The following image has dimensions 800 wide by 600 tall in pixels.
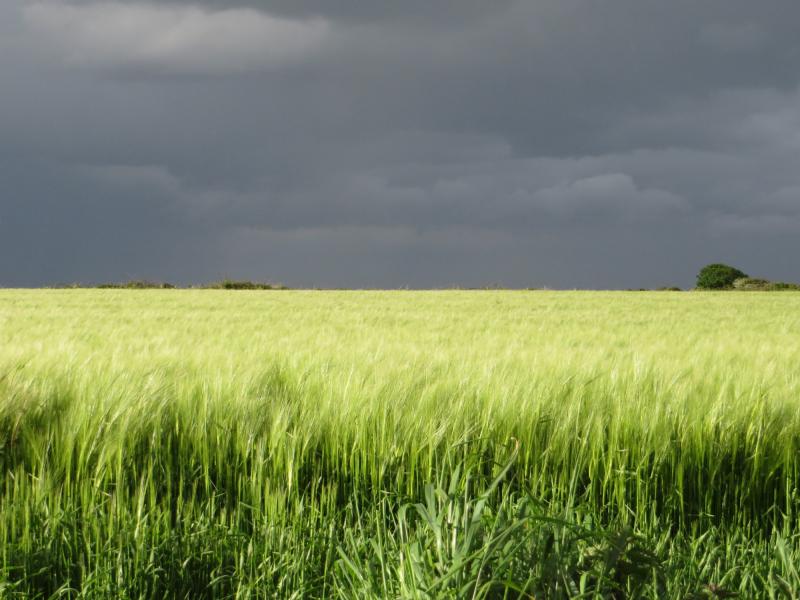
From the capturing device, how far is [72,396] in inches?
98.0

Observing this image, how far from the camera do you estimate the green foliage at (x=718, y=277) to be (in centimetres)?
3588

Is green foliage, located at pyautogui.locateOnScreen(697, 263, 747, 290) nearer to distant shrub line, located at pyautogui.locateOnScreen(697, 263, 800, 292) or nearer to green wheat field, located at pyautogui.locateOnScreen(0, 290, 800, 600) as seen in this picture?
distant shrub line, located at pyautogui.locateOnScreen(697, 263, 800, 292)

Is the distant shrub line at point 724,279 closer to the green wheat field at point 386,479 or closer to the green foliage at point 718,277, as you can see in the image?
the green foliage at point 718,277

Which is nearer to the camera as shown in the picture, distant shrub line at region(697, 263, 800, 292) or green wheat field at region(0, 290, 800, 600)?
green wheat field at region(0, 290, 800, 600)

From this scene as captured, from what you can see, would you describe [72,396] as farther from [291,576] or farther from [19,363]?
[291,576]

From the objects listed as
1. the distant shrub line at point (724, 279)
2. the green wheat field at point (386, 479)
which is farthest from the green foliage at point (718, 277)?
the green wheat field at point (386, 479)

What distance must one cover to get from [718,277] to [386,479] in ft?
126

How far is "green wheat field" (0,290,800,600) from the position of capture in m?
1.33

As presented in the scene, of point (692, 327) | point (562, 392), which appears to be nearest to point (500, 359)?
point (562, 392)

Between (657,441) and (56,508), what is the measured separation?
1948 mm

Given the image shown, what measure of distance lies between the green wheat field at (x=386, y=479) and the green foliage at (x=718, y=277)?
1424 inches

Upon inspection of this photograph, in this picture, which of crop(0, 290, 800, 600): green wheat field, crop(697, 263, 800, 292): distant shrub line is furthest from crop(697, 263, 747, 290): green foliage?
crop(0, 290, 800, 600): green wheat field

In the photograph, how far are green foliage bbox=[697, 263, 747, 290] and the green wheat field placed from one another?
36.2 meters

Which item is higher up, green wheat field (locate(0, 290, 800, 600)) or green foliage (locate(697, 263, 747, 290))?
green foliage (locate(697, 263, 747, 290))
